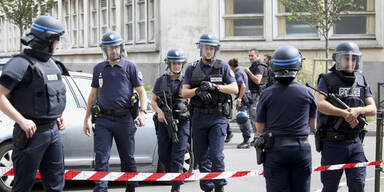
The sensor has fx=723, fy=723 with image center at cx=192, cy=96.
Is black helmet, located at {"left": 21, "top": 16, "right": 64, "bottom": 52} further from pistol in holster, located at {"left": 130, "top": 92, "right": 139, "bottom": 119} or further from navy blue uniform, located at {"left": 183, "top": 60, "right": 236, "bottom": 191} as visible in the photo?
navy blue uniform, located at {"left": 183, "top": 60, "right": 236, "bottom": 191}

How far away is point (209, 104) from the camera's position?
853 centimetres

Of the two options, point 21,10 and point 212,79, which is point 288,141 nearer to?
point 212,79

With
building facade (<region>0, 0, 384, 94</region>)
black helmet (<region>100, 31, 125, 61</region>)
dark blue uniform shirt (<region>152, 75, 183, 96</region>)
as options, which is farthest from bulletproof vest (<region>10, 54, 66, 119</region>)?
building facade (<region>0, 0, 384, 94</region>)

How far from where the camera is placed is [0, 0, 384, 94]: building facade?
22312mm

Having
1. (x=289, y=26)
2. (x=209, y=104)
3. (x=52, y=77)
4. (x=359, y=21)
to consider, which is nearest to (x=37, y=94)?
(x=52, y=77)

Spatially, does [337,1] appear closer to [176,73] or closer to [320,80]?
[176,73]

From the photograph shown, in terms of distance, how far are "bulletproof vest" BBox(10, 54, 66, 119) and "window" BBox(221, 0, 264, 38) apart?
18218 millimetres

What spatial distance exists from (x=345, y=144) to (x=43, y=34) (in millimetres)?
2987

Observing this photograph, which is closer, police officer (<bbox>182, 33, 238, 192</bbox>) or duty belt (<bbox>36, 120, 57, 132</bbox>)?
duty belt (<bbox>36, 120, 57, 132</bbox>)

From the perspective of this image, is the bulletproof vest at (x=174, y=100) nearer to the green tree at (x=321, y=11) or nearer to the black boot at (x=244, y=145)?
the black boot at (x=244, y=145)

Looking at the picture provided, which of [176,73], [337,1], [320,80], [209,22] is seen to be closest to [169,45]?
[209,22]

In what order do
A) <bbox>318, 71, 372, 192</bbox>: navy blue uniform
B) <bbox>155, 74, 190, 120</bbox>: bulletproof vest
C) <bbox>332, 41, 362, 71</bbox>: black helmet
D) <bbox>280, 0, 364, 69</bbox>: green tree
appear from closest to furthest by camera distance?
<bbox>318, 71, 372, 192</bbox>: navy blue uniform → <bbox>332, 41, 362, 71</bbox>: black helmet → <bbox>155, 74, 190, 120</bbox>: bulletproof vest → <bbox>280, 0, 364, 69</bbox>: green tree

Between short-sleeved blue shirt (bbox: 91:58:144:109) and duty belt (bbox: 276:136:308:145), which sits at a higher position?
short-sleeved blue shirt (bbox: 91:58:144:109)

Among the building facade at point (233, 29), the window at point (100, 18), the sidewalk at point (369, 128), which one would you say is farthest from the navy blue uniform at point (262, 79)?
the window at point (100, 18)
